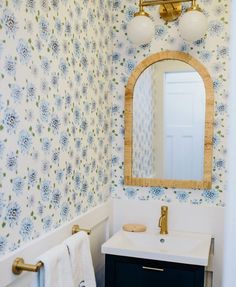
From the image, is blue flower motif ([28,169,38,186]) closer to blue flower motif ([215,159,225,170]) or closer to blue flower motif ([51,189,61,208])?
blue flower motif ([51,189,61,208])

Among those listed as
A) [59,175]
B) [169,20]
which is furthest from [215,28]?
[59,175]

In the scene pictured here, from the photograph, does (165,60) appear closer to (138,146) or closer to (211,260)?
(138,146)

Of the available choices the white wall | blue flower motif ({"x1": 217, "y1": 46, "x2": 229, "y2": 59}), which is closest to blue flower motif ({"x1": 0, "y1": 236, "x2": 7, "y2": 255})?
the white wall

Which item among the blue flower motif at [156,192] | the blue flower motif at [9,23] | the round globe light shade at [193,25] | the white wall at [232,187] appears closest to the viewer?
the white wall at [232,187]

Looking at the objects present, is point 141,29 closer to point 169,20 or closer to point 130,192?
point 169,20

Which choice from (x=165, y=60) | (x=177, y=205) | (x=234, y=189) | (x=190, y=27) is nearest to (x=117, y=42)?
(x=165, y=60)

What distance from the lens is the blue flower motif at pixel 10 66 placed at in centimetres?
109

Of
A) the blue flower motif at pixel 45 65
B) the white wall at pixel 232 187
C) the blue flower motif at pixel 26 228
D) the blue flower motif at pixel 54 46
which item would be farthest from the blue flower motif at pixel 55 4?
the white wall at pixel 232 187

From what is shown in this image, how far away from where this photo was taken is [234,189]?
1.44 feet

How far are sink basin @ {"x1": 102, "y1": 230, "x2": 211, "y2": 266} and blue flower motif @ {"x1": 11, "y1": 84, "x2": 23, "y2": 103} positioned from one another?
0.91 metres

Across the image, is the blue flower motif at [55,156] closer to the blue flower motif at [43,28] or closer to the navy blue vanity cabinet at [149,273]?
the blue flower motif at [43,28]

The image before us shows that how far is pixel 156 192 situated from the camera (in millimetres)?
2043

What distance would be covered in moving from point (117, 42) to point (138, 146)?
0.65m

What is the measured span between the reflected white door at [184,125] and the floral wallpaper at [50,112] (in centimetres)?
38
